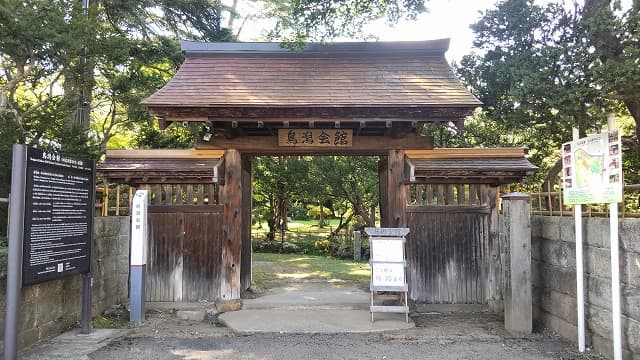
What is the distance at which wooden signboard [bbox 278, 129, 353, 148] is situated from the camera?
848 cm

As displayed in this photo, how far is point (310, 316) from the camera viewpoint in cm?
773

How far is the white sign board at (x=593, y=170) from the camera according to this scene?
4.98 m

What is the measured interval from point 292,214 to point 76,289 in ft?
117

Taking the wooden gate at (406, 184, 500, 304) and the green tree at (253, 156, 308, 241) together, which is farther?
the green tree at (253, 156, 308, 241)

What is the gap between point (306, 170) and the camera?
787 inches

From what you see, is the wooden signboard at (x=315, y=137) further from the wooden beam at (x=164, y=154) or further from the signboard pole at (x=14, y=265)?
the signboard pole at (x=14, y=265)

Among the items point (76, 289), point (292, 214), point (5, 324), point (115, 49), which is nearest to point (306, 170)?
point (115, 49)

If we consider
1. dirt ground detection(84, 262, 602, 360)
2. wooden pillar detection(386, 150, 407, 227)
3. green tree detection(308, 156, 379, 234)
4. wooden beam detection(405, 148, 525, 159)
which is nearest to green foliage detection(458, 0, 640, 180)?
wooden beam detection(405, 148, 525, 159)

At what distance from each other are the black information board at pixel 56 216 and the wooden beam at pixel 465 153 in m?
5.77

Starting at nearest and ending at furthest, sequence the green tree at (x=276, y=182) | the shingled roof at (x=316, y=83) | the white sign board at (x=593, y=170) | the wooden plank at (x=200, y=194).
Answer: the white sign board at (x=593, y=170)
the shingled roof at (x=316, y=83)
the wooden plank at (x=200, y=194)
the green tree at (x=276, y=182)

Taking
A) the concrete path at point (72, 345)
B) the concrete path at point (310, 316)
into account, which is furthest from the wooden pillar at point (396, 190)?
the concrete path at point (72, 345)

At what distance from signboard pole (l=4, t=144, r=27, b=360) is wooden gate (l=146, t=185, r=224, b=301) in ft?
11.5

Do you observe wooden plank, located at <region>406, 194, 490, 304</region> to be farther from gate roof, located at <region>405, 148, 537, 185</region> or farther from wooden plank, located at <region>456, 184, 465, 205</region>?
gate roof, located at <region>405, 148, 537, 185</region>

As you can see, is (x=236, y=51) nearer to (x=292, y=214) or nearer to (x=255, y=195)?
(x=255, y=195)
